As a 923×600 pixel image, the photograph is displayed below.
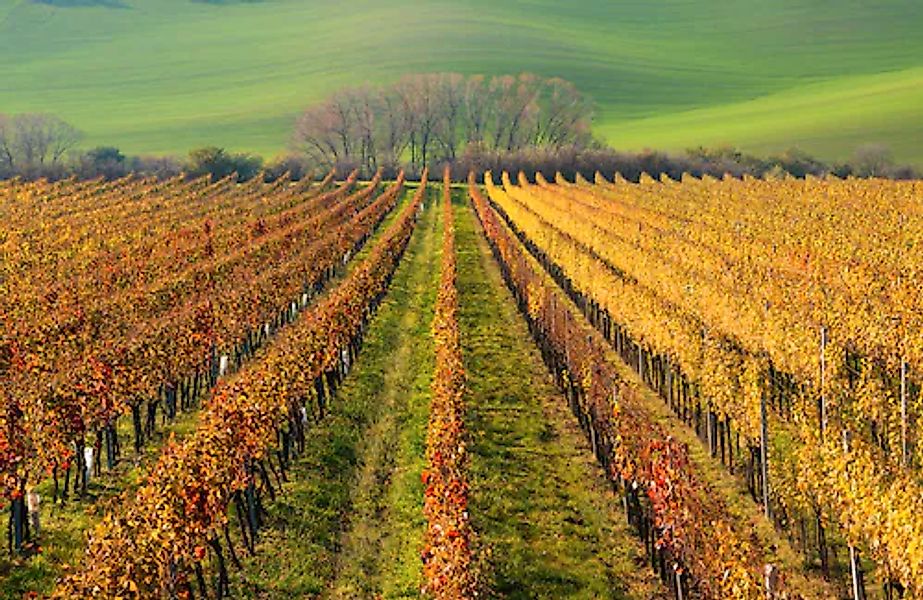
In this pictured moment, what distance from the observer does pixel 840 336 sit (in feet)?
80.0

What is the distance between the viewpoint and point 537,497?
62.7 feet

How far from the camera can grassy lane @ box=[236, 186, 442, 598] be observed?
1584cm

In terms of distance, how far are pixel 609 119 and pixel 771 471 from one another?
153m

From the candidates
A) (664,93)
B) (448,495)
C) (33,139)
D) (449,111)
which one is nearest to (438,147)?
(449,111)

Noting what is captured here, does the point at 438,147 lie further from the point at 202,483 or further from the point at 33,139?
the point at 202,483

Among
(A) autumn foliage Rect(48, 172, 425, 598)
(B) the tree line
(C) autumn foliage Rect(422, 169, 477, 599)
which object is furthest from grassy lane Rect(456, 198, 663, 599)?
(B) the tree line

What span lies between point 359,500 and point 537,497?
3.48 m

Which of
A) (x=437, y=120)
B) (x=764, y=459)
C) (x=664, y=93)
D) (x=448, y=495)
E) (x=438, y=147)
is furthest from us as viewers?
(x=664, y=93)

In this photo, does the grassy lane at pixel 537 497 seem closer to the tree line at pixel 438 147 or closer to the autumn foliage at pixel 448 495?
the autumn foliage at pixel 448 495

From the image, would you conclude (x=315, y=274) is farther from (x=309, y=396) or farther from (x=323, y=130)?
(x=323, y=130)

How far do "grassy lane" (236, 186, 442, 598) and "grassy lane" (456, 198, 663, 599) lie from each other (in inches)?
54.1

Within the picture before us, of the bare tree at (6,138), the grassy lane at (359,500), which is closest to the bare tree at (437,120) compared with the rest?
the bare tree at (6,138)

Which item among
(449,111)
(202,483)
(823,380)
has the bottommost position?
(202,483)

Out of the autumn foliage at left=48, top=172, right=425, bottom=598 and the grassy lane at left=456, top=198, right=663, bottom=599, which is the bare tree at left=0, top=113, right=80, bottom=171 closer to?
the grassy lane at left=456, top=198, right=663, bottom=599
